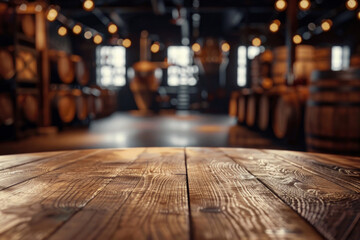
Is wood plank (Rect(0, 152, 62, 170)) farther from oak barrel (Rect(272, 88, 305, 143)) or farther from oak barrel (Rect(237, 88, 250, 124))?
oak barrel (Rect(237, 88, 250, 124))

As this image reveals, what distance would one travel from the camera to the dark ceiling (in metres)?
13.6

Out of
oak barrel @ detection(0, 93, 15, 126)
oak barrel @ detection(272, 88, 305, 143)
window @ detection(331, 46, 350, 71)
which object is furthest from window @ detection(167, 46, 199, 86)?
oak barrel @ detection(272, 88, 305, 143)

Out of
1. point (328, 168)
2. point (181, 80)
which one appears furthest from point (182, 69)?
point (328, 168)

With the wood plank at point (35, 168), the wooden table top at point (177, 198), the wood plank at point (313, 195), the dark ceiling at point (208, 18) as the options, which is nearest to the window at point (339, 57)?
the dark ceiling at point (208, 18)

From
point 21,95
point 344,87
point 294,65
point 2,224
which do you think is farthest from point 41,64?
point 2,224

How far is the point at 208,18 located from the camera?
19.8 m

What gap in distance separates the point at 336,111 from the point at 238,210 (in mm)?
3348

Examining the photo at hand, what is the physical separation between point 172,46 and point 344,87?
1695 centimetres

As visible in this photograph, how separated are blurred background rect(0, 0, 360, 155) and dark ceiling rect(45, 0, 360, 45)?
0.06 metres

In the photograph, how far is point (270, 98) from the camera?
258 inches

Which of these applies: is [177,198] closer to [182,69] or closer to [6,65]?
[6,65]

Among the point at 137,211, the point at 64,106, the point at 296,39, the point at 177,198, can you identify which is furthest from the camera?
the point at 296,39

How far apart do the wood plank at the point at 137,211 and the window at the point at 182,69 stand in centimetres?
1908

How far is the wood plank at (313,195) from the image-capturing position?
730 millimetres
